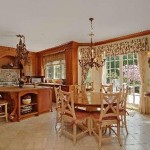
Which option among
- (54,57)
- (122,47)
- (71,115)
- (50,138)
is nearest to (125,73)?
(122,47)

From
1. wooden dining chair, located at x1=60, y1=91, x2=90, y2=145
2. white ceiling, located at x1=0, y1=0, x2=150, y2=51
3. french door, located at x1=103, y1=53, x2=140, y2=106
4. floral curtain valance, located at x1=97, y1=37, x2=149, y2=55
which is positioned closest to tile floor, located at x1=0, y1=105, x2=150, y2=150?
wooden dining chair, located at x1=60, y1=91, x2=90, y2=145

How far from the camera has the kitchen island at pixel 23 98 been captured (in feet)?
14.5

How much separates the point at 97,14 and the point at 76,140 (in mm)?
2611

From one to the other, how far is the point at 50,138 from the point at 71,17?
2.62m

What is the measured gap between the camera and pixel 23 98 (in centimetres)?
472

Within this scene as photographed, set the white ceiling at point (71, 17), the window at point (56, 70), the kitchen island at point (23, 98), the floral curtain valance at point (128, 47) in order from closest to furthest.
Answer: the white ceiling at point (71, 17) → the kitchen island at point (23, 98) → the floral curtain valance at point (128, 47) → the window at point (56, 70)

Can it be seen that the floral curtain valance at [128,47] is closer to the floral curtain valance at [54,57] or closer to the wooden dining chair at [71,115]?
the floral curtain valance at [54,57]

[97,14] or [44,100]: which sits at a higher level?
[97,14]

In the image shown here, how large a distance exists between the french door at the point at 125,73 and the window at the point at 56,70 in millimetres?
2133

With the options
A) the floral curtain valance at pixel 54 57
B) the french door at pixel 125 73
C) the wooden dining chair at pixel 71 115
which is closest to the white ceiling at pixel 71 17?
the french door at pixel 125 73

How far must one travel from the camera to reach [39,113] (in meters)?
5.09

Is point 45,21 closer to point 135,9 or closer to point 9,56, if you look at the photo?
point 135,9

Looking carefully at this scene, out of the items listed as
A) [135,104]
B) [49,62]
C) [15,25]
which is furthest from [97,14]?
[49,62]

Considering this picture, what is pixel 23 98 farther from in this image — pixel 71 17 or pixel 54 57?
pixel 54 57
